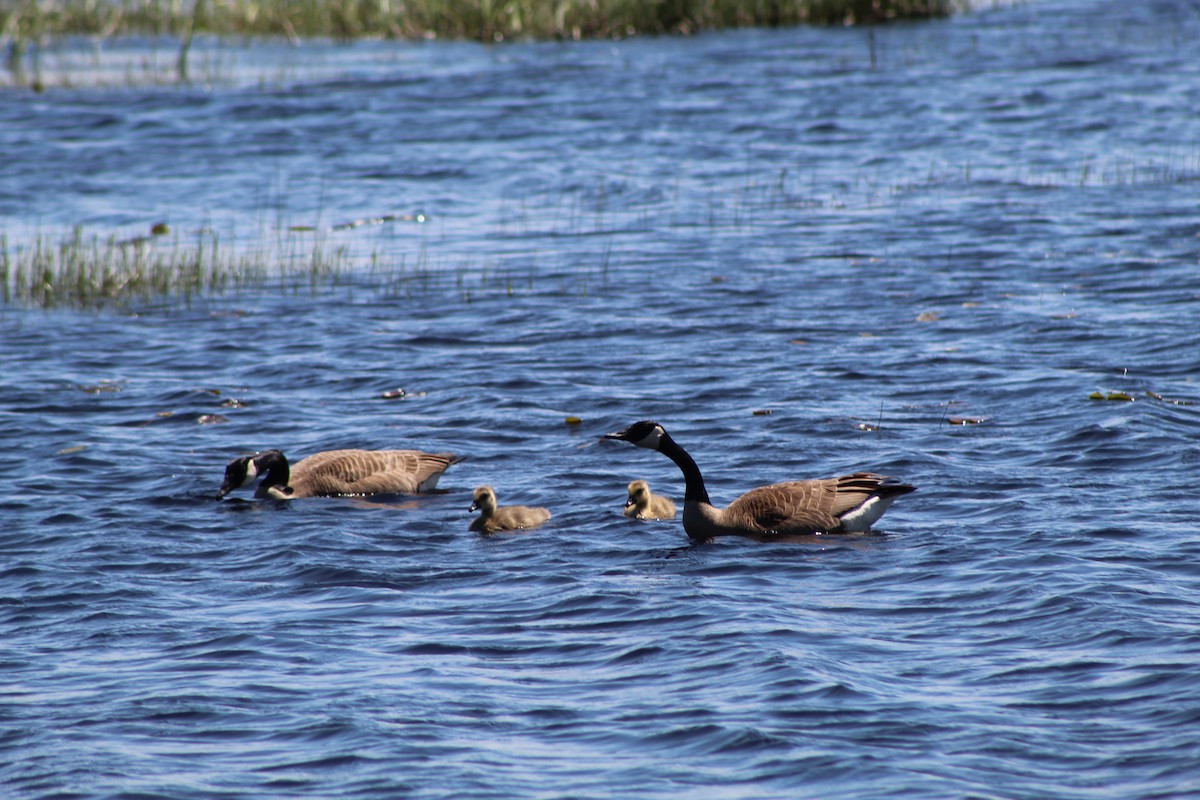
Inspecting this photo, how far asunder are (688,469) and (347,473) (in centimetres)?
328

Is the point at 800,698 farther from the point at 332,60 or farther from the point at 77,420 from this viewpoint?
the point at 332,60

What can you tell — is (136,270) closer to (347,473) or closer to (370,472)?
(347,473)

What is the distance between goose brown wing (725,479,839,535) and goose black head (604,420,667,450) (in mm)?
894

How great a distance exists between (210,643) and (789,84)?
95.8 feet

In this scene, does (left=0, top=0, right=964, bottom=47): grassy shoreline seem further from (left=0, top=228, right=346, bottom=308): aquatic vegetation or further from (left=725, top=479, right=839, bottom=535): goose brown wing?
(left=725, top=479, right=839, bottom=535): goose brown wing

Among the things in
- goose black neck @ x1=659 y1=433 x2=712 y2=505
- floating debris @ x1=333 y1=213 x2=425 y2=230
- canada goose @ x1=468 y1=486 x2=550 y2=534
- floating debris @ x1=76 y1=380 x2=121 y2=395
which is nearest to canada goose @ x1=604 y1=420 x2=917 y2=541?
goose black neck @ x1=659 y1=433 x2=712 y2=505

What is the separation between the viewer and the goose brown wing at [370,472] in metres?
13.8

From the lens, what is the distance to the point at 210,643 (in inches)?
401

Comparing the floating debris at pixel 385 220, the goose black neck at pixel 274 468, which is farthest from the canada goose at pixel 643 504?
the floating debris at pixel 385 220

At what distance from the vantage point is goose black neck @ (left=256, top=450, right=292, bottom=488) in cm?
1367

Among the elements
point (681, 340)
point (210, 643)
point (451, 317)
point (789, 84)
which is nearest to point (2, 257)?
point (451, 317)

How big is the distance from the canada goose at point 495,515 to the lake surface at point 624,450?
17 centimetres

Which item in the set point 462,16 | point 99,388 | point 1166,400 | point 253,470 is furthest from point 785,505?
point 462,16

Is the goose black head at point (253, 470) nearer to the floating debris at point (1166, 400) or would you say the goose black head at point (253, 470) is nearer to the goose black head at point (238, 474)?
the goose black head at point (238, 474)
